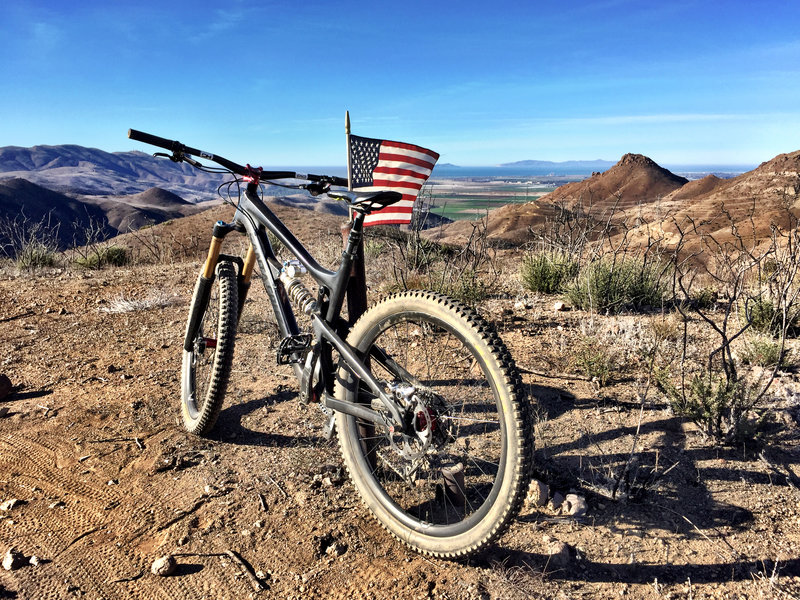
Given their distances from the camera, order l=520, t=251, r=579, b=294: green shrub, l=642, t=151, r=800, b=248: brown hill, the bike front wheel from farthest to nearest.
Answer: l=642, t=151, r=800, b=248: brown hill < l=520, t=251, r=579, b=294: green shrub < the bike front wheel

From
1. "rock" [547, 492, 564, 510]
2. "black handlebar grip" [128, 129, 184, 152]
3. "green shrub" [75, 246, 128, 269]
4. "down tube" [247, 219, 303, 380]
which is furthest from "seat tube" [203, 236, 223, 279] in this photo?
"green shrub" [75, 246, 128, 269]

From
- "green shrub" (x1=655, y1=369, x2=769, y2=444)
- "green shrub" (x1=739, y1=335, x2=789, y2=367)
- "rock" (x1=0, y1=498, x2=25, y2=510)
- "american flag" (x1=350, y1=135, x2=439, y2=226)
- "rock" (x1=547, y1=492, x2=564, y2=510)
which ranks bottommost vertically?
"rock" (x1=0, y1=498, x2=25, y2=510)

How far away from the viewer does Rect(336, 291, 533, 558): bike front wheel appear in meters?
1.97

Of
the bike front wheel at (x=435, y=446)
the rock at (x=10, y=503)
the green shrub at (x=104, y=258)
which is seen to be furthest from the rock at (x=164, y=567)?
the green shrub at (x=104, y=258)

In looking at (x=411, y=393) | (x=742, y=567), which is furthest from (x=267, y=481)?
(x=742, y=567)

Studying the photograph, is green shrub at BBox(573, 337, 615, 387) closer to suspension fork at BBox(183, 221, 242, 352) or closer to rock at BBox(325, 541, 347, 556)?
rock at BBox(325, 541, 347, 556)

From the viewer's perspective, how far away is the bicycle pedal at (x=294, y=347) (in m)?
2.83

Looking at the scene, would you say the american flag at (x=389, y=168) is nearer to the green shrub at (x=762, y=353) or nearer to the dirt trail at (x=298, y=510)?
the dirt trail at (x=298, y=510)

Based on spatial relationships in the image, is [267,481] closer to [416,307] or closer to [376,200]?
[416,307]

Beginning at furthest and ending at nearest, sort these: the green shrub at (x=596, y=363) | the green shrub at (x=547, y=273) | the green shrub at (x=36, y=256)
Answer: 1. the green shrub at (x=36, y=256)
2. the green shrub at (x=547, y=273)
3. the green shrub at (x=596, y=363)

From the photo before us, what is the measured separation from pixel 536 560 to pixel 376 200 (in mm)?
1755

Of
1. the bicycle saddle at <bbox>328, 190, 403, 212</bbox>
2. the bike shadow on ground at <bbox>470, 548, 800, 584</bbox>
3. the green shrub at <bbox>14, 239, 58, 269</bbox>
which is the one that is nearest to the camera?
the bike shadow on ground at <bbox>470, 548, 800, 584</bbox>

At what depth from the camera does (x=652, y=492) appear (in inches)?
108

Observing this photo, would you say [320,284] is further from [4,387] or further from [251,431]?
[4,387]
